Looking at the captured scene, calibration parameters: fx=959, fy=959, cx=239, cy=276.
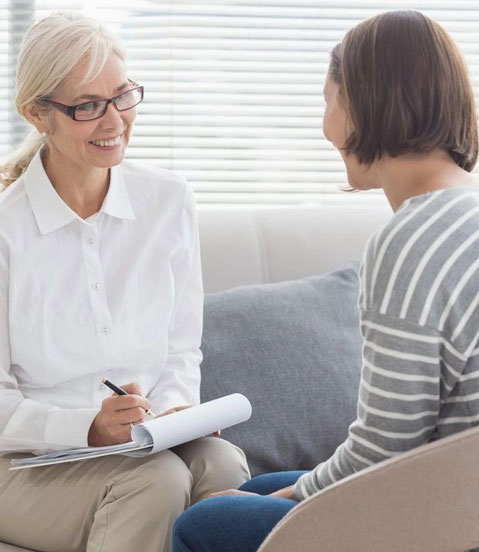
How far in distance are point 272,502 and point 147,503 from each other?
14.2 inches

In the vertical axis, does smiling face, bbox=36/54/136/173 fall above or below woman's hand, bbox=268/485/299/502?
above

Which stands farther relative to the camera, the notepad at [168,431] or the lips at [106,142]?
the lips at [106,142]

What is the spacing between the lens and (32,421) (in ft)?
5.88

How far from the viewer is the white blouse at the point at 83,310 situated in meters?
1.86

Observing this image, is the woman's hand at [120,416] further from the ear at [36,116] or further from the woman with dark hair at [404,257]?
the ear at [36,116]

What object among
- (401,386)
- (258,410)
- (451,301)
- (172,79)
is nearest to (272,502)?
(401,386)

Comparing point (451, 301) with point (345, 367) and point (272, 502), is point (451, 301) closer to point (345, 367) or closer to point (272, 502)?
point (272, 502)

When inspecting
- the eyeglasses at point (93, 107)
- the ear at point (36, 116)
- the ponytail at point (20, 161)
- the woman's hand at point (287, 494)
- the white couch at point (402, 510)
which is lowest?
the woman's hand at point (287, 494)

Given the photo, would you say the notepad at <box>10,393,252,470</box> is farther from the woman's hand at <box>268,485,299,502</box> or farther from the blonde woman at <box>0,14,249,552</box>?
the woman's hand at <box>268,485,299,502</box>

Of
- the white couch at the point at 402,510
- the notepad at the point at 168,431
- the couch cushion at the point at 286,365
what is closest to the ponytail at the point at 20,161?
the couch cushion at the point at 286,365

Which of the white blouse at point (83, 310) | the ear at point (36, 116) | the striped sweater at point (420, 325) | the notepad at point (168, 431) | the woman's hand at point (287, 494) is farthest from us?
the ear at point (36, 116)

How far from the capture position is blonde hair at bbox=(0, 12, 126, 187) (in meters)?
1.90

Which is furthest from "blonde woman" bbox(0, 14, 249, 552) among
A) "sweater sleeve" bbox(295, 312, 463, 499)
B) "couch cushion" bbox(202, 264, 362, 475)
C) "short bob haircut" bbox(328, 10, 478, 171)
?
"short bob haircut" bbox(328, 10, 478, 171)

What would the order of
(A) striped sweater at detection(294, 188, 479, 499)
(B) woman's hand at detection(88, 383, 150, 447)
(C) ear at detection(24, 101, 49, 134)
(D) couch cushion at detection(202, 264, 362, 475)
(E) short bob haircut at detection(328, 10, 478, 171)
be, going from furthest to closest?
(D) couch cushion at detection(202, 264, 362, 475) < (C) ear at detection(24, 101, 49, 134) < (B) woman's hand at detection(88, 383, 150, 447) < (E) short bob haircut at detection(328, 10, 478, 171) < (A) striped sweater at detection(294, 188, 479, 499)
